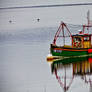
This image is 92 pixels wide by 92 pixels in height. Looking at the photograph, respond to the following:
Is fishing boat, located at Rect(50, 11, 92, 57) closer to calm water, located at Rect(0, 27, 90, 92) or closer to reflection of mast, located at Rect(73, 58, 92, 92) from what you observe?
calm water, located at Rect(0, 27, 90, 92)

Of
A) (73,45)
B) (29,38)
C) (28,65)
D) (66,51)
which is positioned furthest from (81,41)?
(28,65)

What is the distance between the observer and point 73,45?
598 centimetres

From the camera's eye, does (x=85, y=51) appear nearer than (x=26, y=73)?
No

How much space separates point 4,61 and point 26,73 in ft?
2.45

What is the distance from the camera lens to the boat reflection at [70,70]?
4.85 m

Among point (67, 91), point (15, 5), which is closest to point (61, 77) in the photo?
point (67, 91)

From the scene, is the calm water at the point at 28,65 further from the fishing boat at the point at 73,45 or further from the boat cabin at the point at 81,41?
the boat cabin at the point at 81,41

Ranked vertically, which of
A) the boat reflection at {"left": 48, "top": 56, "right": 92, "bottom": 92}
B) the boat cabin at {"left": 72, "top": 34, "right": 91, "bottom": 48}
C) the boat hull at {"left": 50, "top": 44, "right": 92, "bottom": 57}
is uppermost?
the boat cabin at {"left": 72, "top": 34, "right": 91, "bottom": 48}

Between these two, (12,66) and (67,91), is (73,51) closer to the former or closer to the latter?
(12,66)

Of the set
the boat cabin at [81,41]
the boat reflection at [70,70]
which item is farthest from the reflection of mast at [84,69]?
the boat cabin at [81,41]

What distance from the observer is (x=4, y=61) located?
5.88 metres

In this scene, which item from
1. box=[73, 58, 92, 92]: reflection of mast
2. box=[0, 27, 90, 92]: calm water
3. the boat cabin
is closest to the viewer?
box=[0, 27, 90, 92]: calm water

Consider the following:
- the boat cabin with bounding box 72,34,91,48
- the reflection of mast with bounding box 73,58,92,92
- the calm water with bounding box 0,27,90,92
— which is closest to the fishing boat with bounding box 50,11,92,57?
the boat cabin with bounding box 72,34,91,48

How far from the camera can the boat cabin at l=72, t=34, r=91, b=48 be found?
19.2 ft
